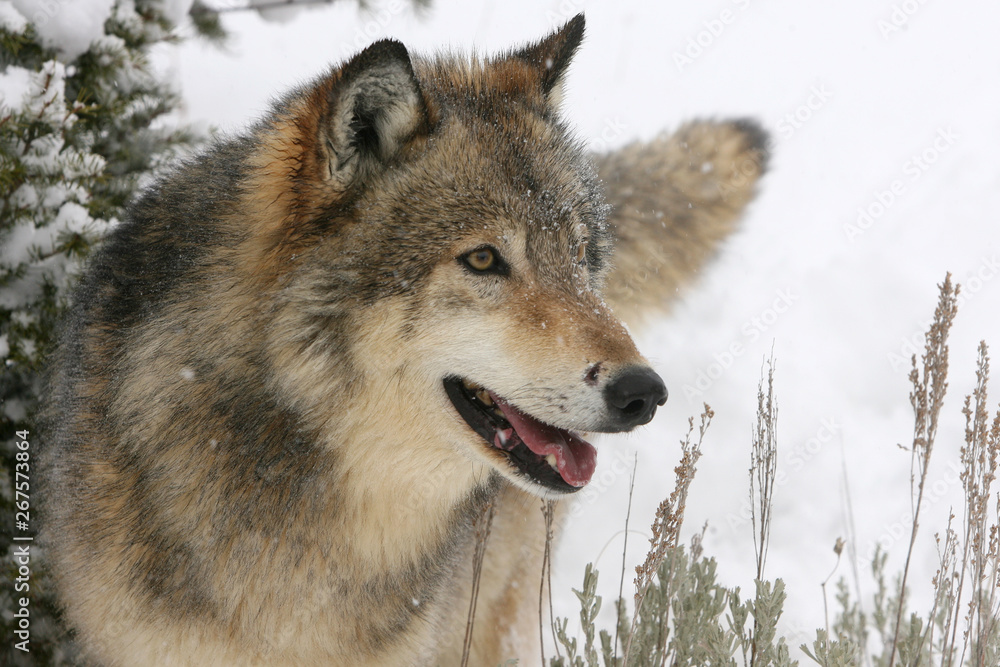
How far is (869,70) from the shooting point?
6.71 meters

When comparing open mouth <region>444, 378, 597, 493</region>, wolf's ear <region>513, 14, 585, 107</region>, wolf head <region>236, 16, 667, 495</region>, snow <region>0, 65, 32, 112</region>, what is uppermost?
wolf's ear <region>513, 14, 585, 107</region>

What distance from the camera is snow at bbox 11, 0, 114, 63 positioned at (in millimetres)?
3119

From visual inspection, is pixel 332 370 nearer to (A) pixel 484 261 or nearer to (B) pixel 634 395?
(A) pixel 484 261

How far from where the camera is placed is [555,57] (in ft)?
8.67

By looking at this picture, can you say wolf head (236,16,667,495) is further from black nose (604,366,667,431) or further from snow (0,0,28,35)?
snow (0,0,28,35)

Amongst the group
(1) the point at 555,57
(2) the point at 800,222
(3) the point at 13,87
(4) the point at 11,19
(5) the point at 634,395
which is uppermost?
(1) the point at 555,57

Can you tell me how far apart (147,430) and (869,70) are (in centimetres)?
673

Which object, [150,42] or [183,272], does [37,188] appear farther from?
[183,272]

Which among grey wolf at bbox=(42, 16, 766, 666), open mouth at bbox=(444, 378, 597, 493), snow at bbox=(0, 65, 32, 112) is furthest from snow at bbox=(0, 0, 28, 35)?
open mouth at bbox=(444, 378, 597, 493)

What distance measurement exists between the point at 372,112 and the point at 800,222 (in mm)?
4784

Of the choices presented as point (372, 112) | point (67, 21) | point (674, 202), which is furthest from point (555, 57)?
point (67, 21)

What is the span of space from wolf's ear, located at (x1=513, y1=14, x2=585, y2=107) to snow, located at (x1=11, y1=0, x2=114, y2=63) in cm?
192

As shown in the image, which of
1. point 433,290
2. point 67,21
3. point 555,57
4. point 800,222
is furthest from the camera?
point 800,222

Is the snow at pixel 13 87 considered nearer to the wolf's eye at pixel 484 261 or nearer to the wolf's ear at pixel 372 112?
the wolf's ear at pixel 372 112
